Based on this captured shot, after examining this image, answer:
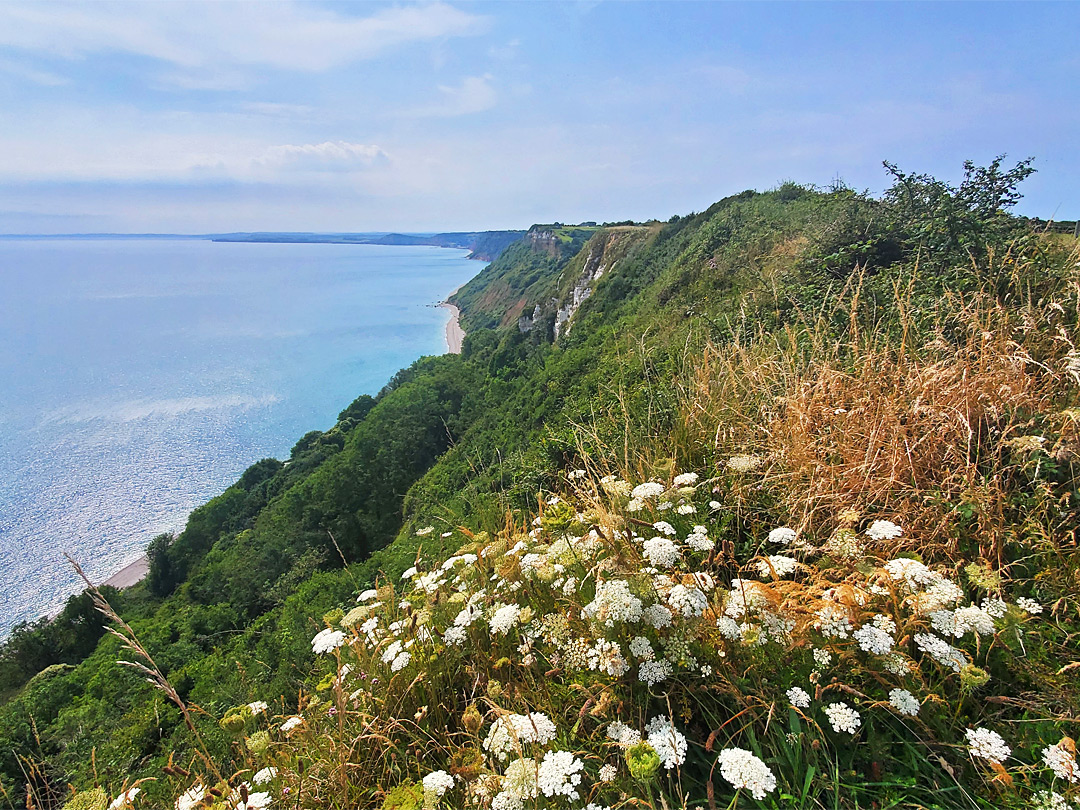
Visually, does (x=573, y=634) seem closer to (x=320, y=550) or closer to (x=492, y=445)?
(x=492, y=445)

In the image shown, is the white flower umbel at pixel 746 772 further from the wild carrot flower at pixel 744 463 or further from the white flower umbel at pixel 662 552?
the wild carrot flower at pixel 744 463

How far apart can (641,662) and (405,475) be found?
4104 cm

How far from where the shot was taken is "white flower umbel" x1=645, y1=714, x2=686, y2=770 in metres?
1.51

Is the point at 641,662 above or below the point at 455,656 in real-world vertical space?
above

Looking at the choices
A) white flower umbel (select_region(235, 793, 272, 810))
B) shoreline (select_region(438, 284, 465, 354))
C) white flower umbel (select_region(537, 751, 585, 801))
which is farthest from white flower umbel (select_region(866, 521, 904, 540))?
shoreline (select_region(438, 284, 465, 354))

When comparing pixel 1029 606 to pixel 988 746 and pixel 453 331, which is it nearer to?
pixel 988 746

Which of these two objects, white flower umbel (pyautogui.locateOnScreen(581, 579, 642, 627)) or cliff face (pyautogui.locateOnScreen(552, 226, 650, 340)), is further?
cliff face (pyautogui.locateOnScreen(552, 226, 650, 340))

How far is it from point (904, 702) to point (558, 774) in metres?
1.15

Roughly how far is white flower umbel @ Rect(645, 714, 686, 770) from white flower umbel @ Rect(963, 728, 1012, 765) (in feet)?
2.90

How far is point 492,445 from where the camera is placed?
26234mm

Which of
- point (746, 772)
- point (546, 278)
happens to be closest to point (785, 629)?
point (746, 772)

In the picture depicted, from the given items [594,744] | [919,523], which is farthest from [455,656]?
[919,523]

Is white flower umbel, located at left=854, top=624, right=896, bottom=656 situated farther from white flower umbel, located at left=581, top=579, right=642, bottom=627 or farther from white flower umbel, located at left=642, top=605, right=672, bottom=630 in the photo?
white flower umbel, located at left=581, top=579, right=642, bottom=627

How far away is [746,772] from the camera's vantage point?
141 cm
